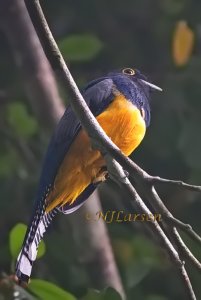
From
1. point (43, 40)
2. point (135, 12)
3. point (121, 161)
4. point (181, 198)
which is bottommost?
point (181, 198)

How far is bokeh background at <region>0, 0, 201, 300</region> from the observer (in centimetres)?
507

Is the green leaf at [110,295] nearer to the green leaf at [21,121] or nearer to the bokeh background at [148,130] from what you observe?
the bokeh background at [148,130]

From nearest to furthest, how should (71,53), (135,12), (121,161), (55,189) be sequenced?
(121,161), (55,189), (71,53), (135,12)

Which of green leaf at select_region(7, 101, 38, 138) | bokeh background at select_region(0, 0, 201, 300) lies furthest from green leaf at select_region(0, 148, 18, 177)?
green leaf at select_region(7, 101, 38, 138)

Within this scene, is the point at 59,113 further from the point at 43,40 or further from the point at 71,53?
the point at 43,40

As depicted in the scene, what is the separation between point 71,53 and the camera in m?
5.18

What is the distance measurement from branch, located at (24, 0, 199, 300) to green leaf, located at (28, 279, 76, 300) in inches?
19.4

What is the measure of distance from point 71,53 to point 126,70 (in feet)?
1.60

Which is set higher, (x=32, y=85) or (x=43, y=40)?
(x=43, y=40)

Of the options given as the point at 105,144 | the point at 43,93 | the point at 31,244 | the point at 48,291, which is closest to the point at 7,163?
the point at 43,93

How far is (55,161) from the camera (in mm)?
4062

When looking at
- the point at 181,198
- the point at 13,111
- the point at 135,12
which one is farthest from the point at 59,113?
the point at 135,12

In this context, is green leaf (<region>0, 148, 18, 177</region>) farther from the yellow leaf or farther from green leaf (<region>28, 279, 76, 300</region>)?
green leaf (<region>28, 279, 76, 300</region>)

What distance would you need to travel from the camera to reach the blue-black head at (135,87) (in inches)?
172
